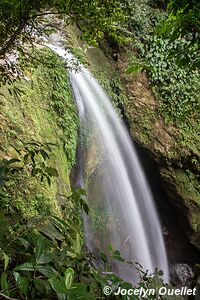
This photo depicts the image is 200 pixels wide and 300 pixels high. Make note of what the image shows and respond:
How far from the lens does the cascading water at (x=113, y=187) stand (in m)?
6.14

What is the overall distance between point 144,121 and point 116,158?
150cm

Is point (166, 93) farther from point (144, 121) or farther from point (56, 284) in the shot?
point (56, 284)

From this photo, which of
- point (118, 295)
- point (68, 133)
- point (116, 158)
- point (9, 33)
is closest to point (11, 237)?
point (118, 295)

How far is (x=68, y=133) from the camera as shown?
4859 mm

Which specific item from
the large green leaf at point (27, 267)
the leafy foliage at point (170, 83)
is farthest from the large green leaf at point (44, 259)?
the leafy foliage at point (170, 83)

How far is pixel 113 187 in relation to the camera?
6.77 m

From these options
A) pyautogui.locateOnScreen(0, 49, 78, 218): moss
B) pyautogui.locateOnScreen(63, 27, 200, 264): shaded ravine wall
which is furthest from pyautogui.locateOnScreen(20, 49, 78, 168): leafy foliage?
pyautogui.locateOnScreen(63, 27, 200, 264): shaded ravine wall

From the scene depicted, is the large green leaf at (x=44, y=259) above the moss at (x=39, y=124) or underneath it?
underneath

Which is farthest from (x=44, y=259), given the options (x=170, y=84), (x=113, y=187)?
(x=170, y=84)

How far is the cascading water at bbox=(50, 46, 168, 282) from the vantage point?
614 centimetres

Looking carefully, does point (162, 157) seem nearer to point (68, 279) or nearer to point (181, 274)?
point (181, 274)

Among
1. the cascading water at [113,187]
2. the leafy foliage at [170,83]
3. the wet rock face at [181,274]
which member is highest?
the leafy foliage at [170,83]

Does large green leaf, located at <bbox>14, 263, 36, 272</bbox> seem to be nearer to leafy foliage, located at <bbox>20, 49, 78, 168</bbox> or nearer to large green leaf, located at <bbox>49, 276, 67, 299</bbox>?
large green leaf, located at <bbox>49, 276, 67, 299</bbox>

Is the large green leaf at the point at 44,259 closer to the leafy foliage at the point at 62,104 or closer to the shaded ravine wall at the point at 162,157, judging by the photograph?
the leafy foliage at the point at 62,104
